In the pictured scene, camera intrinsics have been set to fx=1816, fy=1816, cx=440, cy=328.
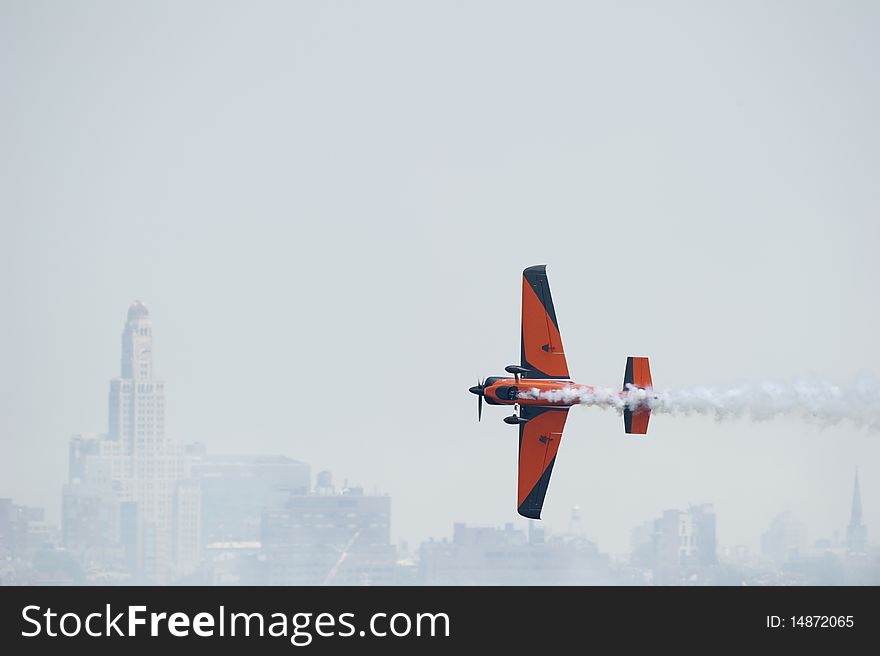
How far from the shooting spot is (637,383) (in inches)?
2205

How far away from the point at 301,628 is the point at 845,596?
14702 millimetres

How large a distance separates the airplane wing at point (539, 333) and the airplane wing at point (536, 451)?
1.31 m

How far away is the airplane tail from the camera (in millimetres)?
56000

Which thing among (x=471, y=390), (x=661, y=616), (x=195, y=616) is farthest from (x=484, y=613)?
(x=471, y=390)

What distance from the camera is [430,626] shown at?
45.4 meters

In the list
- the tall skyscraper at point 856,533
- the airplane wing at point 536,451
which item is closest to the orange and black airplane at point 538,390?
the airplane wing at point 536,451

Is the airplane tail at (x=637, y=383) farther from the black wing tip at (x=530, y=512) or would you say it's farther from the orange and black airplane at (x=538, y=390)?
the black wing tip at (x=530, y=512)

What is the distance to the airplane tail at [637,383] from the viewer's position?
2205 inches

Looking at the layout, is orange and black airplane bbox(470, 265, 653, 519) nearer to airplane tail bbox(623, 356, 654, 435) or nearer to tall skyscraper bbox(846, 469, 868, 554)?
airplane tail bbox(623, 356, 654, 435)

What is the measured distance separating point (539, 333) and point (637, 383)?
12.8 feet

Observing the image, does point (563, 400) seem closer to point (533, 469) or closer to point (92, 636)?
point (533, 469)

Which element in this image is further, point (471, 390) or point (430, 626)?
point (471, 390)

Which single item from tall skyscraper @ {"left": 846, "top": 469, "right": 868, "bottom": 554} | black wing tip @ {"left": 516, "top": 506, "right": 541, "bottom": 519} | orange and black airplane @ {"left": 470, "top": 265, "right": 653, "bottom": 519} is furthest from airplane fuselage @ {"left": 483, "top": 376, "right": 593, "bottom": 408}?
tall skyscraper @ {"left": 846, "top": 469, "right": 868, "bottom": 554}

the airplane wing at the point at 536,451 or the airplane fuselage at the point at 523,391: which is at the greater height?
the airplane fuselage at the point at 523,391
